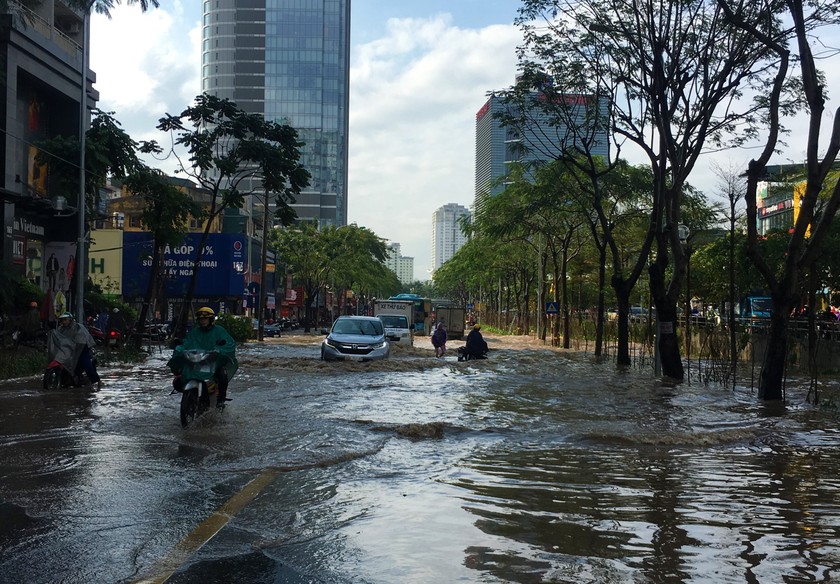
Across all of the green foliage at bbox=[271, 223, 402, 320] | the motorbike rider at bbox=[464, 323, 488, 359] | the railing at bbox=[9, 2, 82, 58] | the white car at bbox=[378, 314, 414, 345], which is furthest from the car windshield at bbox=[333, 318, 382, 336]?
the green foliage at bbox=[271, 223, 402, 320]

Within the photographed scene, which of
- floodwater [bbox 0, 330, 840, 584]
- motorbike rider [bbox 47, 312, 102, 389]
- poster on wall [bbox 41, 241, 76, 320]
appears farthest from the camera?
poster on wall [bbox 41, 241, 76, 320]

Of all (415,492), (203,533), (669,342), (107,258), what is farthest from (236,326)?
(203,533)

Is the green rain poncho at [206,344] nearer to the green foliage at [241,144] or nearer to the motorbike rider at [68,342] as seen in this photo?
the motorbike rider at [68,342]

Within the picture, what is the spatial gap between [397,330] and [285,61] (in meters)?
121

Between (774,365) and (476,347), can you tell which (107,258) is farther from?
(774,365)

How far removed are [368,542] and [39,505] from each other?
269 cm

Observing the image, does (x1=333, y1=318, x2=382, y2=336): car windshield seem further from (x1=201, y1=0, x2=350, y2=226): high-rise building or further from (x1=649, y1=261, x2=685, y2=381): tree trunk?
(x1=201, y1=0, x2=350, y2=226): high-rise building

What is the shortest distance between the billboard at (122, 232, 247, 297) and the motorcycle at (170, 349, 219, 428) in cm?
4400

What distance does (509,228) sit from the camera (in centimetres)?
3572

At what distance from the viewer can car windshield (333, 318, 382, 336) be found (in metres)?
24.8

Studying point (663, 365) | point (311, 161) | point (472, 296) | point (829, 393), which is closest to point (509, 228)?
point (663, 365)

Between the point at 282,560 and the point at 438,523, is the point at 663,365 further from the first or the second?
the point at 282,560

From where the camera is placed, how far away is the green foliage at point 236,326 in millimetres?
38844

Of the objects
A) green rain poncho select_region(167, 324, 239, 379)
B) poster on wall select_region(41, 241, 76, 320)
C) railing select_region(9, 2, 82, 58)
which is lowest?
green rain poncho select_region(167, 324, 239, 379)
